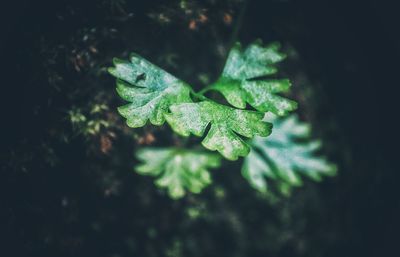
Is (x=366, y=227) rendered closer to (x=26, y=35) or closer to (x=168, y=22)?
(x=168, y=22)

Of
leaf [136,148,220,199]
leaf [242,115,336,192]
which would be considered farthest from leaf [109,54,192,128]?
leaf [242,115,336,192]

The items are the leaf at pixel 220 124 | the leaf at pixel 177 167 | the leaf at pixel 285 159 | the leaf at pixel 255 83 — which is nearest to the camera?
the leaf at pixel 220 124

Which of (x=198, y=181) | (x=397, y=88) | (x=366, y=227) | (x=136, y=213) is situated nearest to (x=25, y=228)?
(x=136, y=213)

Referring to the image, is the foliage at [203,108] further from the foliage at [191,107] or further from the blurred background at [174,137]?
the blurred background at [174,137]

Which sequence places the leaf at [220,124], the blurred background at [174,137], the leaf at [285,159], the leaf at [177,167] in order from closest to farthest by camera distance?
the leaf at [220,124] < the blurred background at [174,137] < the leaf at [177,167] < the leaf at [285,159]

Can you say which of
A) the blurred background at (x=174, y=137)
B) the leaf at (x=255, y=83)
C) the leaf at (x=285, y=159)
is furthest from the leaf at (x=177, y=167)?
the leaf at (x=255, y=83)

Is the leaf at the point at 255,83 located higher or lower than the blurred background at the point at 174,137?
higher

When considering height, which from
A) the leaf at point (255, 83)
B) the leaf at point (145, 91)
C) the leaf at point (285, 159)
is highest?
the leaf at point (255, 83)
